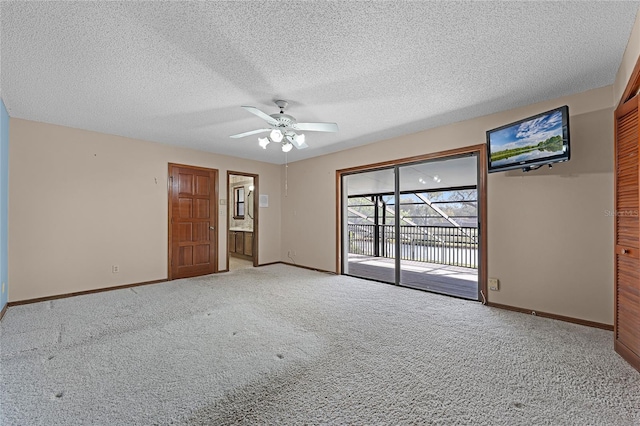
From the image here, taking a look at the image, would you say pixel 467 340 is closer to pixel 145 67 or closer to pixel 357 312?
pixel 357 312

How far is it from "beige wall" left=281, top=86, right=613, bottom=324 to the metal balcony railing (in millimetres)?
1716

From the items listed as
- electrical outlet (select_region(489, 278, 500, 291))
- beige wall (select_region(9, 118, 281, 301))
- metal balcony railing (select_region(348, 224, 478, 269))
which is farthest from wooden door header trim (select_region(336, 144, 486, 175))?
beige wall (select_region(9, 118, 281, 301))

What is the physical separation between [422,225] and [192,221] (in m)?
4.97

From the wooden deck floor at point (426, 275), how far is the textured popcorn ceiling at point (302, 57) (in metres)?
2.61

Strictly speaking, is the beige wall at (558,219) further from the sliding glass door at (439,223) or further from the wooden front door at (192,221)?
the wooden front door at (192,221)

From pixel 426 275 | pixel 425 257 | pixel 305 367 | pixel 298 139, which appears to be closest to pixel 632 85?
pixel 298 139

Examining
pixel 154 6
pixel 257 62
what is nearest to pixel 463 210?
pixel 257 62

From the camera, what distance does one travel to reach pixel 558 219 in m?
2.95

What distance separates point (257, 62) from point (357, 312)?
113 inches

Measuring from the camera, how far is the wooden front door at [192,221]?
4875mm

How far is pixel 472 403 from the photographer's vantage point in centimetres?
163

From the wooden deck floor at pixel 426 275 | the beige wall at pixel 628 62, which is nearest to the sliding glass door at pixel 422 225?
the wooden deck floor at pixel 426 275

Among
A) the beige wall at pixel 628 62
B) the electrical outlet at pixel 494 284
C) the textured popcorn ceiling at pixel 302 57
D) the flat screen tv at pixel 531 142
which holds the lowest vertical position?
the electrical outlet at pixel 494 284

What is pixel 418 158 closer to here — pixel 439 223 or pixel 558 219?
pixel 558 219
